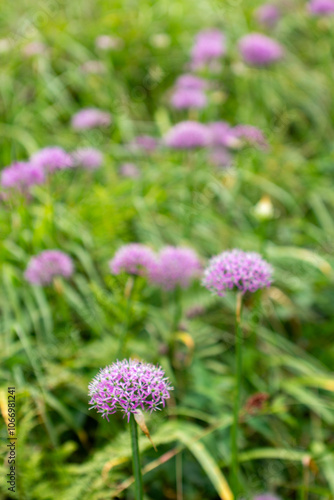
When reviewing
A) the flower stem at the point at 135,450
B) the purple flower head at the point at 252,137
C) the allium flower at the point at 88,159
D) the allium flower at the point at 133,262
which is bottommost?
the flower stem at the point at 135,450

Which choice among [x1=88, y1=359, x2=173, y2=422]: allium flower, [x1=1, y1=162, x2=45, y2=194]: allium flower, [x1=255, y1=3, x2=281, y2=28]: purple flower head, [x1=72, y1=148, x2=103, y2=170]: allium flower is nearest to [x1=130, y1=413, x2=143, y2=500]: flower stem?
[x1=88, y1=359, x2=173, y2=422]: allium flower

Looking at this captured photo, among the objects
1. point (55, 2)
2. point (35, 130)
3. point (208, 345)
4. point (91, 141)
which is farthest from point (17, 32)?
point (208, 345)

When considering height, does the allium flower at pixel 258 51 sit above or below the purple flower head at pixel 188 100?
above

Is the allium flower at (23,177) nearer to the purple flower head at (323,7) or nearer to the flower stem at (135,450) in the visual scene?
the flower stem at (135,450)

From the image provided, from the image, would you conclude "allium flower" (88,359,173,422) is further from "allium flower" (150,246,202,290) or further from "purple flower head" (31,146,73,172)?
"purple flower head" (31,146,73,172)

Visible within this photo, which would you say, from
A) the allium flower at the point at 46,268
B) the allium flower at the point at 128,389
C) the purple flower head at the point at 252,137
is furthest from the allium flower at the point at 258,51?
the allium flower at the point at 128,389
